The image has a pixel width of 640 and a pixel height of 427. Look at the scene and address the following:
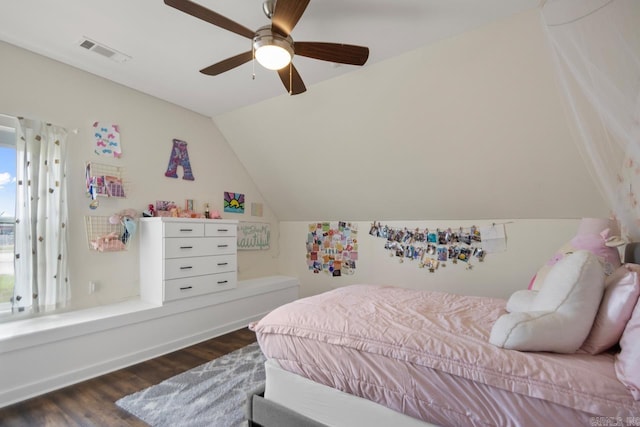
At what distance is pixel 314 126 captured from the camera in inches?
135

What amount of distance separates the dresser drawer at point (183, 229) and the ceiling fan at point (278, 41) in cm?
160

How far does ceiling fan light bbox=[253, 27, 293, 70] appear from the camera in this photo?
68.3 inches

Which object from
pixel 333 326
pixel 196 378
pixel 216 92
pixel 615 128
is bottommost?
pixel 196 378

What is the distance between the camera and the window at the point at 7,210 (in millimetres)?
2457

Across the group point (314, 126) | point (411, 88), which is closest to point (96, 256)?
point (314, 126)

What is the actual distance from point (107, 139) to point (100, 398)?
90.3 inches

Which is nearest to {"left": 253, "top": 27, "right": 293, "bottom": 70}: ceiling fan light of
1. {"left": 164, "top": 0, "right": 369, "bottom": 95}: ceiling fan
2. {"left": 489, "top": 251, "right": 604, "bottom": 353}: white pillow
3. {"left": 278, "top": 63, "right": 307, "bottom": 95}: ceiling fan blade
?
{"left": 164, "top": 0, "right": 369, "bottom": 95}: ceiling fan

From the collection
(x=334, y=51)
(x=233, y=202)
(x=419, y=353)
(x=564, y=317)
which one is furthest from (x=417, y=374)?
(x=233, y=202)

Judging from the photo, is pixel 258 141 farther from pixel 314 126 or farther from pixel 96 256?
pixel 96 256

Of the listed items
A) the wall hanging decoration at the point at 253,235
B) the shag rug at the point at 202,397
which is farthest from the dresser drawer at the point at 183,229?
the shag rug at the point at 202,397

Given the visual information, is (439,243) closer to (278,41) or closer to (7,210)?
(278,41)

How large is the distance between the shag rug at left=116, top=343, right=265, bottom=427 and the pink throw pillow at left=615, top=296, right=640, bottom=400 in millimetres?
1716

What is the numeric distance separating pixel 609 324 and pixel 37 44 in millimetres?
4079

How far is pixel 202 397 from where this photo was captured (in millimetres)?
2160
